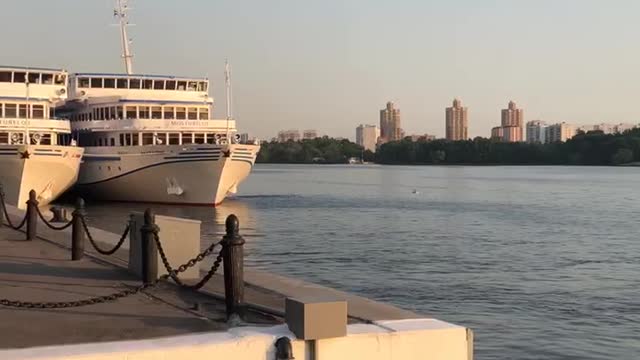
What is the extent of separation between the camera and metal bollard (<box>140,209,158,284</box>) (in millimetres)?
10656

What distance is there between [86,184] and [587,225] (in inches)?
1284

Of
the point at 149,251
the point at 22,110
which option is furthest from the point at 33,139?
the point at 149,251

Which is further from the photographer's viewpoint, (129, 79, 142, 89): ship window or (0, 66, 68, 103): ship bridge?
(129, 79, 142, 89): ship window

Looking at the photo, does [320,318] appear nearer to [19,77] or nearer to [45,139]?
[45,139]

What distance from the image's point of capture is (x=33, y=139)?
4784 cm

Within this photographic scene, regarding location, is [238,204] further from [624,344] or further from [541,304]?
[624,344]

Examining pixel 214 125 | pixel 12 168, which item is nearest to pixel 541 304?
pixel 12 168

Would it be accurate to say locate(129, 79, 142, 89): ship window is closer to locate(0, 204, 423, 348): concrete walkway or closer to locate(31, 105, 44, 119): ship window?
locate(31, 105, 44, 119): ship window

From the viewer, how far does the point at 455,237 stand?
116 feet

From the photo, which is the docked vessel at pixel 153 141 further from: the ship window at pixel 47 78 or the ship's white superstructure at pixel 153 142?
the ship window at pixel 47 78

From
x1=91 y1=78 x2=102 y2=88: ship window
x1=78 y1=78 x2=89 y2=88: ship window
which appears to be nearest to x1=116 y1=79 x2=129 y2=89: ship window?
x1=91 y1=78 x2=102 y2=88: ship window

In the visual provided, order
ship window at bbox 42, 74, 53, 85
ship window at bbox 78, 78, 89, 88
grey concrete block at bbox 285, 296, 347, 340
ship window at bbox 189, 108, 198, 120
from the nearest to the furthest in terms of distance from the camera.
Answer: grey concrete block at bbox 285, 296, 347, 340 < ship window at bbox 42, 74, 53, 85 < ship window at bbox 189, 108, 198, 120 < ship window at bbox 78, 78, 89, 88

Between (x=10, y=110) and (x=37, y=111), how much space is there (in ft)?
4.94

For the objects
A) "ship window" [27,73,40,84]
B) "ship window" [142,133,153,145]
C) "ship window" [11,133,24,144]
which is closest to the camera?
"ship window" [11,133,24,144]
